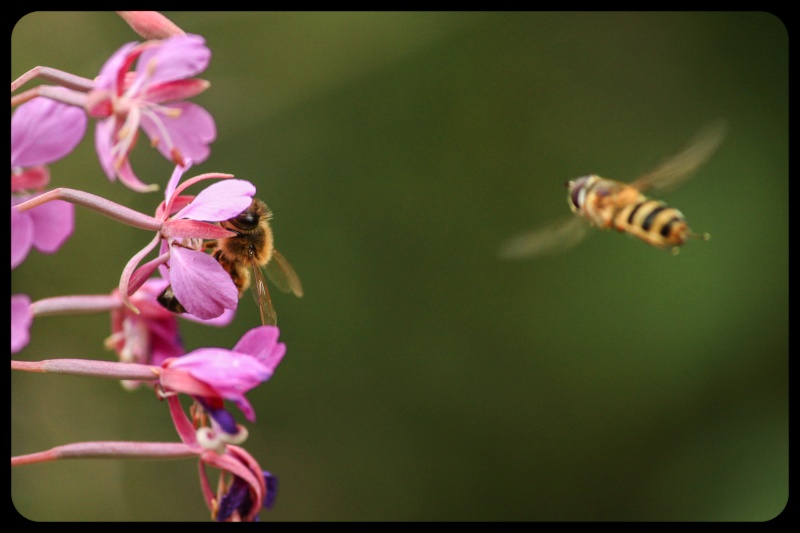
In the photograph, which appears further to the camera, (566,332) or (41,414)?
(566,332)

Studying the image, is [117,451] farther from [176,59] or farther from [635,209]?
[635,209]

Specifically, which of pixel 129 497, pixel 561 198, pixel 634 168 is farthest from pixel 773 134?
pixel 129 497

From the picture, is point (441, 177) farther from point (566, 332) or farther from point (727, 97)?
point (727, 97)

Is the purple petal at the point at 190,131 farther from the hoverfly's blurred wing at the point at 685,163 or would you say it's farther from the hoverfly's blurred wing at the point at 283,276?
the hoverfly's blurred wing at the point at 685,163

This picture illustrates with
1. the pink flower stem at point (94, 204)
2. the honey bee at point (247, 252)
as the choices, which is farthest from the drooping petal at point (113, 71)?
the honey bee at point (247, 252)

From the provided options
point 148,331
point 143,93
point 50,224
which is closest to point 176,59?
point 143,93

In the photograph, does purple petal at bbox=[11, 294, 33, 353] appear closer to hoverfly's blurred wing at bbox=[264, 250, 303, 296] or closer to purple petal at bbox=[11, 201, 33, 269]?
purple petal at bbox=[11, 201, 33, 269]

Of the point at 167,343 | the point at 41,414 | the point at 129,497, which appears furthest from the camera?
the point at 129,497
